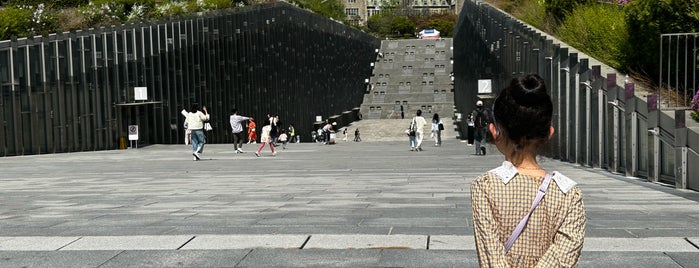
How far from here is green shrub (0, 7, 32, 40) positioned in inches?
2068

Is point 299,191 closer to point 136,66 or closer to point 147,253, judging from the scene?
point 147,253

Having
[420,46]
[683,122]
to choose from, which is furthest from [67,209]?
[420,46]

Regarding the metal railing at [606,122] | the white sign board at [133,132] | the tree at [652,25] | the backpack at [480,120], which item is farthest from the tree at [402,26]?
the tree at [652,25]

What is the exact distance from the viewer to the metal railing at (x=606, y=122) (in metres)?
13.3

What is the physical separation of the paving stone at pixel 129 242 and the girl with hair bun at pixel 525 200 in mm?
4209

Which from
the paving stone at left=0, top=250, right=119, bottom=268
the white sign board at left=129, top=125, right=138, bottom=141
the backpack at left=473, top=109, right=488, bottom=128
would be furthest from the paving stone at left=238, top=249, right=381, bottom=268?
the white sign board at left=129, top=125, right=138, bottom=141

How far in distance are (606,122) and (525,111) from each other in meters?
14.8

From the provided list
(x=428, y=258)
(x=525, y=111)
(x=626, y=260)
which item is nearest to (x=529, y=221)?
(x=525, y=111)

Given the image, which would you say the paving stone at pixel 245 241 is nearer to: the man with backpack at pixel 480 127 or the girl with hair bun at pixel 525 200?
the girl with hair bun at pixel 525 200

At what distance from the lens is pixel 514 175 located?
3.49 metres

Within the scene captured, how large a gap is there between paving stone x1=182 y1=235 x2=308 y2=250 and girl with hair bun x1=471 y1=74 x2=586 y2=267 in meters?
3.80

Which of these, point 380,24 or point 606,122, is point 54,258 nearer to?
point 606,122

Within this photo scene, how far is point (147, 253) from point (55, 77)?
32.1 m

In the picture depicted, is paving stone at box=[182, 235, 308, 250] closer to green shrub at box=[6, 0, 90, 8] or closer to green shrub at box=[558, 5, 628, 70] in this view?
green shrub at box=[558, 5, 628, 70]
